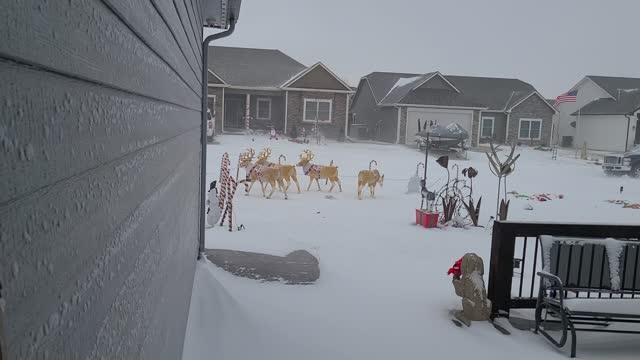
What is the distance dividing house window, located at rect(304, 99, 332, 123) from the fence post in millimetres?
25263

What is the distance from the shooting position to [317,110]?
30.5m

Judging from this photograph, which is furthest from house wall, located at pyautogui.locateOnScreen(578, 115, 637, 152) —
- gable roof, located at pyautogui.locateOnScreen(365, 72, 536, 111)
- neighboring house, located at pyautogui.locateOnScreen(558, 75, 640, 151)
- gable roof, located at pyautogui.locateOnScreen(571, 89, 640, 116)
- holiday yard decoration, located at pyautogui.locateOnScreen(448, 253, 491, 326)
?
holiday yard decoration, located at pyautogui.locateOnScreen(448, 253, 491, 326)

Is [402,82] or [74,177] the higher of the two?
[402,82]

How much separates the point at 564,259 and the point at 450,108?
27.5m

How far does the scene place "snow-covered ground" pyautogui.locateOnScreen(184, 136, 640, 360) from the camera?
4.63 meters

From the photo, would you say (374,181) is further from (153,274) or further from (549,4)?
(549,4)

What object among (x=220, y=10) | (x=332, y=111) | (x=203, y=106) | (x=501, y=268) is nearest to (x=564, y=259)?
(x=501, y=268)

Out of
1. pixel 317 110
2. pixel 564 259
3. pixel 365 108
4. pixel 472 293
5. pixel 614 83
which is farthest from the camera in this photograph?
pixel 365 108

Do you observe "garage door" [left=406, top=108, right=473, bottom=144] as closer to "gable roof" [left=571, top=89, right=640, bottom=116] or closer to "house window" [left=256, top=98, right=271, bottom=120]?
"house window" [left=256, top=98, right=271, bottom=120]

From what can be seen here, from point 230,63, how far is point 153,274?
32012 millimetres

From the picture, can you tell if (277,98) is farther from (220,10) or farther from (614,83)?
(614,83)

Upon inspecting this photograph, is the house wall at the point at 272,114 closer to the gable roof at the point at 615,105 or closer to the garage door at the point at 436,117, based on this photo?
the garage door at the point at 436,117

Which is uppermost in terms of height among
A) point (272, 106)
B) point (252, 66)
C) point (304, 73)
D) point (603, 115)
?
A: point (252, 66)

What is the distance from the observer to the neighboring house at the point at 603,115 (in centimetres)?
3431
